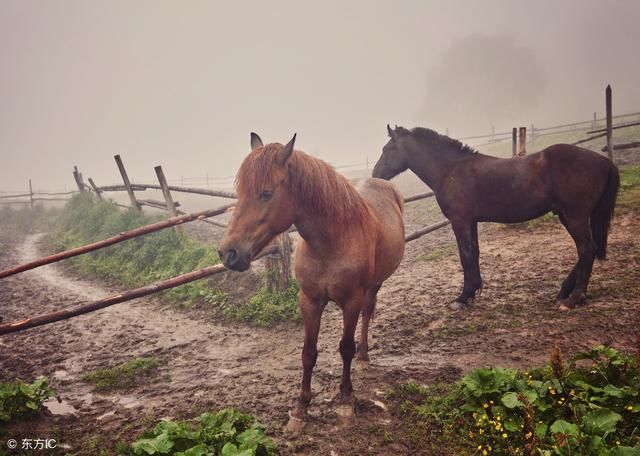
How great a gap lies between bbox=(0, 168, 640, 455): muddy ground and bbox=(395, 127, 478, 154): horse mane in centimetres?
225

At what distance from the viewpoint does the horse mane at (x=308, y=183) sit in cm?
253

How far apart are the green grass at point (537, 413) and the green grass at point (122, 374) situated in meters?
2.94

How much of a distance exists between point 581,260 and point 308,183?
162 inches

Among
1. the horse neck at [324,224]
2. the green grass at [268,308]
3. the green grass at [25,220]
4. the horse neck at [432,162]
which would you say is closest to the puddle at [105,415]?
the green grass at [268,308]

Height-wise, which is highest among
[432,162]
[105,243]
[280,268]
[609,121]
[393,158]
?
[609,121]

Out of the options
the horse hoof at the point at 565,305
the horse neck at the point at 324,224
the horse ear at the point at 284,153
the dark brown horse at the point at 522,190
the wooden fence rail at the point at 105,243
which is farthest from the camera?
the dark brown horse at the point at 522,190

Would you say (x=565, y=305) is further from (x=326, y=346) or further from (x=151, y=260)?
(x=151, y=260)

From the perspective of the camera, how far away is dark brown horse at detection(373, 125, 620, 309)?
457cm

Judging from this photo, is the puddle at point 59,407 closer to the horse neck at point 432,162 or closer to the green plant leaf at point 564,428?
the green plant leaf at point 564,428

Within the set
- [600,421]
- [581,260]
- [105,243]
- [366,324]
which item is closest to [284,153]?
[366,324]

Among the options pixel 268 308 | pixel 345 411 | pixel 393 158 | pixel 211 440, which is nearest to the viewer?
pixel 211 440

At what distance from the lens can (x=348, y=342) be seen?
3059 millimetres

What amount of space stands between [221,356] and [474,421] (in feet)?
10.1

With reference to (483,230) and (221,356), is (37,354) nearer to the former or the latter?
(221,356)
